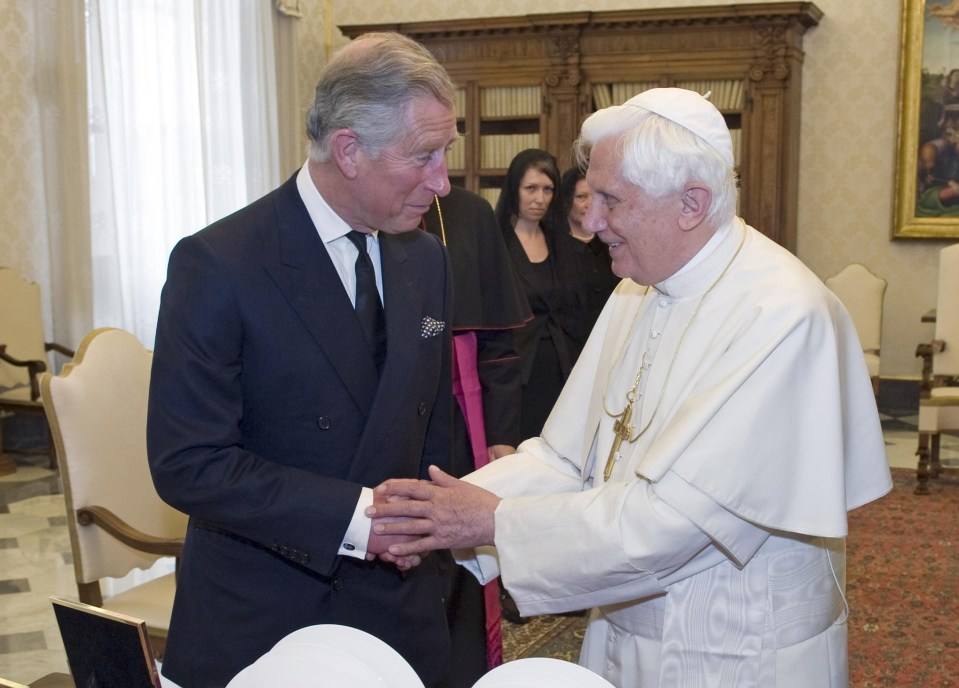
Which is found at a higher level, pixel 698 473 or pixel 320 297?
pixel 320 297

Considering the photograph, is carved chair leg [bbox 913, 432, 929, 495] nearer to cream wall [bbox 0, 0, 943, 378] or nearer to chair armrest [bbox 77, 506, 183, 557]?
cream wall [bbox 0, 0, 943, 378]

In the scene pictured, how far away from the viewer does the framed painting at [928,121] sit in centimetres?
926

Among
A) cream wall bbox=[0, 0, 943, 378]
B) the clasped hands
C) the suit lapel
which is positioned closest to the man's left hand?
the clasped hands

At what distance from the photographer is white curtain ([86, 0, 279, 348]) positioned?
26.2ft

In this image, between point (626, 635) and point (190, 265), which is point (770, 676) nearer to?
point (626, 635)

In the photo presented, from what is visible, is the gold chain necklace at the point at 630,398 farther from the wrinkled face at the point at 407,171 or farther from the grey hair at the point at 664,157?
the wrinkled face at the point at 407,171

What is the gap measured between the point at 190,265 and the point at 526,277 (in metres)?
3.05

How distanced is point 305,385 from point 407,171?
1.46ft

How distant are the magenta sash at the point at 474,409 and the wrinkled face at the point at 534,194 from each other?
1.66 m

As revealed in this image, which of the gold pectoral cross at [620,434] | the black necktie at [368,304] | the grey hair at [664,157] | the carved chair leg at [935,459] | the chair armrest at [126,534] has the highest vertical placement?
the grey hair at [664,157]

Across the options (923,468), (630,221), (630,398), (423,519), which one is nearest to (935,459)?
(923,468)

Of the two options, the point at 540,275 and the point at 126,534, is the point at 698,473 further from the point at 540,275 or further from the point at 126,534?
the point at 540,275

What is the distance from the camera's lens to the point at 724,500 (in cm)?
179

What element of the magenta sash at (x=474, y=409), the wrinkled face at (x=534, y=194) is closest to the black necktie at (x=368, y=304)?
the magenta sash at (x=474, y=409)
